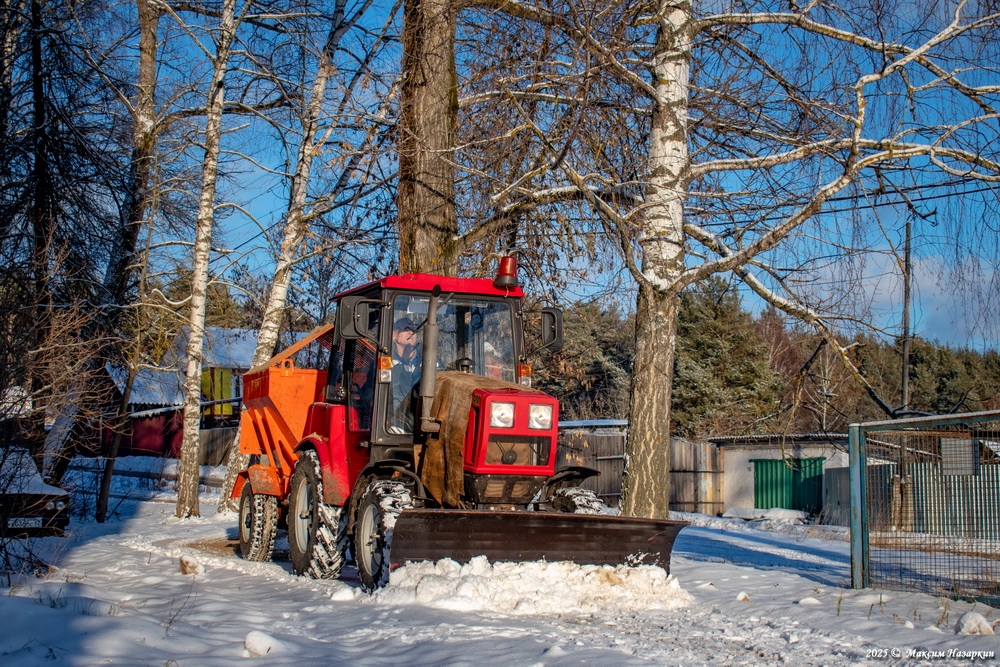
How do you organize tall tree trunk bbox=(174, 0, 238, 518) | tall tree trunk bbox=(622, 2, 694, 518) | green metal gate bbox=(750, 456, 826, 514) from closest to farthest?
tall tree trunk bbox=(622, 2, 694, 518), tall tree trunk bbox=(174, 0, 238, 518), green metal gate bbox=(750, 456, 826, 514)

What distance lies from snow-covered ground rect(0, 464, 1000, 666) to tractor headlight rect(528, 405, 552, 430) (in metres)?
1.03

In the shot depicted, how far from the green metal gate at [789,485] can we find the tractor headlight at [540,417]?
1747cm

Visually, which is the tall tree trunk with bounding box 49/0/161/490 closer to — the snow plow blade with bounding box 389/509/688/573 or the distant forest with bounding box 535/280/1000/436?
the distant forest with bounding box 535/280/1000/436

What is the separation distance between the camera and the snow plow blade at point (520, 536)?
20.2ft

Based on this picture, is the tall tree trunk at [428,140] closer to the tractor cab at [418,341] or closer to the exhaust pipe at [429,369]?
the tractor cab at [418,341]

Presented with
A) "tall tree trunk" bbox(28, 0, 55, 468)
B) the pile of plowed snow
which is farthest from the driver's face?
"tall tree trunk" bbox(28, 0, 55, 468)

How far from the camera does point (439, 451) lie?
6.99 metres

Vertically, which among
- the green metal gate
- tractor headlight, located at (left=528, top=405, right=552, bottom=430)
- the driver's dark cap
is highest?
the driver's dark cap

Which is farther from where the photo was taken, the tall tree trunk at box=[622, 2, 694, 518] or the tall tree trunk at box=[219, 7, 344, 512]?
the tall tree trunk at box=[219, 7, 344, 512]

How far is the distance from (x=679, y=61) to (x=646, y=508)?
404 centimetres

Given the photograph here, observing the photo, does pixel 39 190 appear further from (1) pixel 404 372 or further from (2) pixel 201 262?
(2) pixel 201 262

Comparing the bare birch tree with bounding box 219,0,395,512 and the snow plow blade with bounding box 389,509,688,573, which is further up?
the bare birch tree with bounding box 219,0,395,512

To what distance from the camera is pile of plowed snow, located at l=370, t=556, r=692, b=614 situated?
19.7 feet

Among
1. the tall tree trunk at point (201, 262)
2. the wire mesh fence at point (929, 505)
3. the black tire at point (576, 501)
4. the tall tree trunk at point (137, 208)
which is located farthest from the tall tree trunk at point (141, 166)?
the wire mesh fence at point (929, 505)
